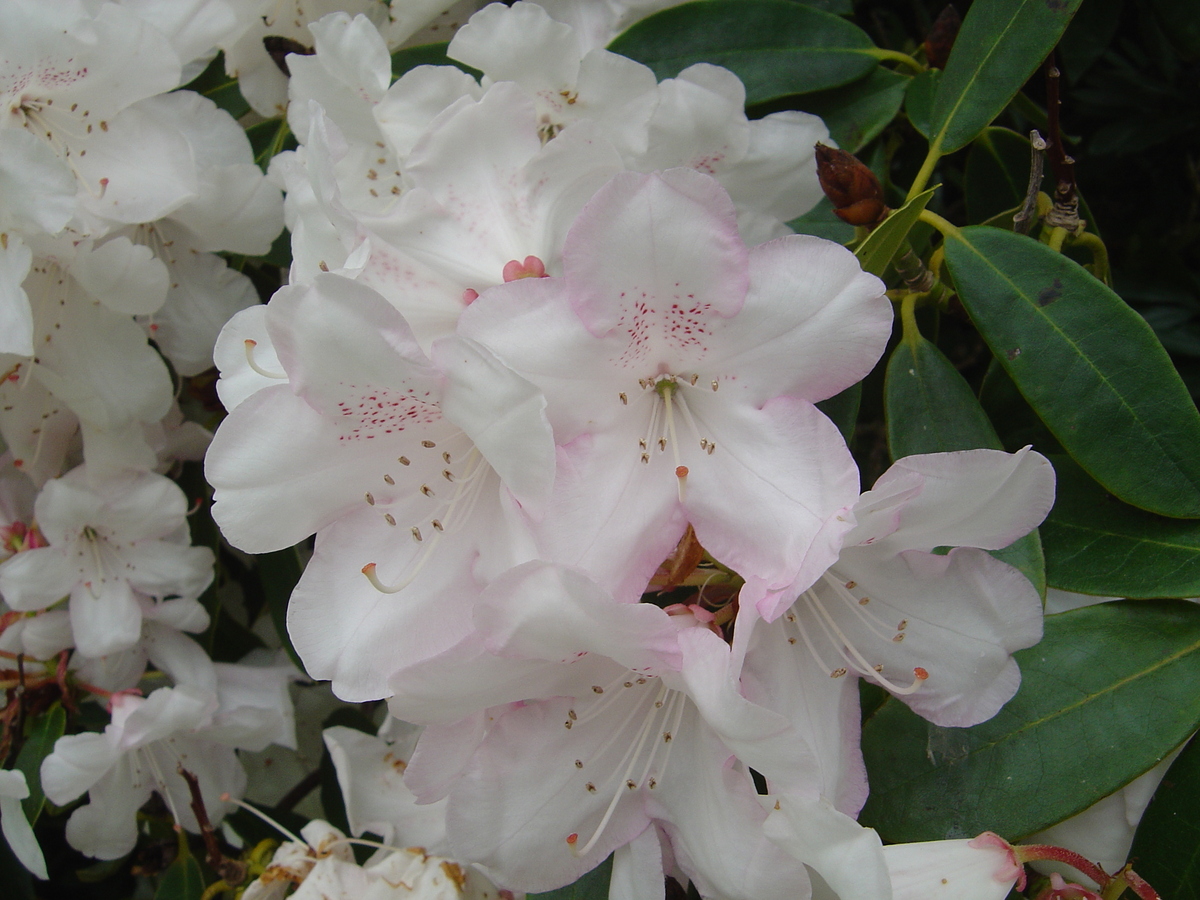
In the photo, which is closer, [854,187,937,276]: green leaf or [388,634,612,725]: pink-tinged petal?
[388,634,612,725]: pink-tinged petal

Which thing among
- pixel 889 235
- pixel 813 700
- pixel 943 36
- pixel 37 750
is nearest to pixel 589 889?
pixel 813 700

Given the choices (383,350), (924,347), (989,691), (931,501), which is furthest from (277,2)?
(989,691)

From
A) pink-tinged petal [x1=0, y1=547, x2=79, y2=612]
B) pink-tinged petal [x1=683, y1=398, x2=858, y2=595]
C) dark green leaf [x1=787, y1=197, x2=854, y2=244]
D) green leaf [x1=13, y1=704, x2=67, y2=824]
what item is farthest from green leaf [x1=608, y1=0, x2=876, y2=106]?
green leaf [x1=13, y1=704, x2=67, y2=824]

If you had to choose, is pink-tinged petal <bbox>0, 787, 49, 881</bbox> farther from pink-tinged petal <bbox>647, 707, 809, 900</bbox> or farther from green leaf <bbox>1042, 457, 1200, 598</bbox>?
green leaf <bbox>1042, 457, 1200, 598</bbox>

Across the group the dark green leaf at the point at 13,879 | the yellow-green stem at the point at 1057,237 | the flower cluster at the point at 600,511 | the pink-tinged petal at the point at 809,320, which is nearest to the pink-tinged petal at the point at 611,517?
the flower cluster at the point at 600,511

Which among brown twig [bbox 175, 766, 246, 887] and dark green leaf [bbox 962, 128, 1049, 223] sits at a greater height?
dark green leaf [bbox 962, 128, 1049, 223]
